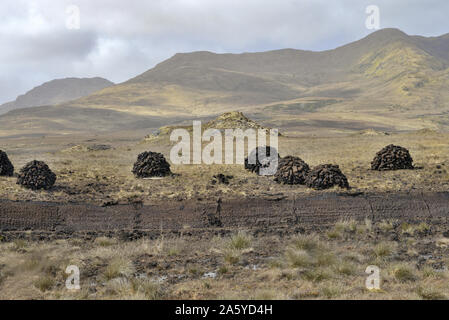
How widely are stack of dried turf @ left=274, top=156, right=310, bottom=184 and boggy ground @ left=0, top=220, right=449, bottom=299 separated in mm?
3527

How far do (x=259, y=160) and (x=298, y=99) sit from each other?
109261 mm

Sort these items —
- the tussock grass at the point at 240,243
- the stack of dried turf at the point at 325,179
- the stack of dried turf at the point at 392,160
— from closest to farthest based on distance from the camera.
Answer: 1. the tussock grass at the point at 240,243
2. the stack of dried turf at the point at 325,179
3. the stack of dried turf at the point at 392,160

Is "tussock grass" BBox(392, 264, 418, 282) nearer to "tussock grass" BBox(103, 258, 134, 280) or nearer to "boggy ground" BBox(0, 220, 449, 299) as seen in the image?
"boggy ground" BBox(0, 220, 449, 299)

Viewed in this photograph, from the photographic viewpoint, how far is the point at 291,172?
50.3ft

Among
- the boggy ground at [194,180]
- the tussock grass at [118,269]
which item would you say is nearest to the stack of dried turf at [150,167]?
the boggy ground at [194,180]

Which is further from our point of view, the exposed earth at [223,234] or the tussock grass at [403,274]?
the tussock grass at [403,274]

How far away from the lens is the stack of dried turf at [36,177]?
45.3 ft

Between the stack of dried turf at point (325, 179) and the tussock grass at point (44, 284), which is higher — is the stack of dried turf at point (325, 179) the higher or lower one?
the higher one

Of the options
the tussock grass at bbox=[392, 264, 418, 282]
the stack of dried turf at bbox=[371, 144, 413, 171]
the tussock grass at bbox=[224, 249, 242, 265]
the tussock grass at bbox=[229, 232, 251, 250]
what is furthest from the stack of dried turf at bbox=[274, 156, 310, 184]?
the tussock grass at bbox=[392, 264, 418, 282]

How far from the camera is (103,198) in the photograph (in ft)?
44.7

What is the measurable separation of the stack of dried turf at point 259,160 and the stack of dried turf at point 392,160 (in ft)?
13.2

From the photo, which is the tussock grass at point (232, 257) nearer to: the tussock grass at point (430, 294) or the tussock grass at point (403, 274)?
the tussock grass at point (403, 274)
